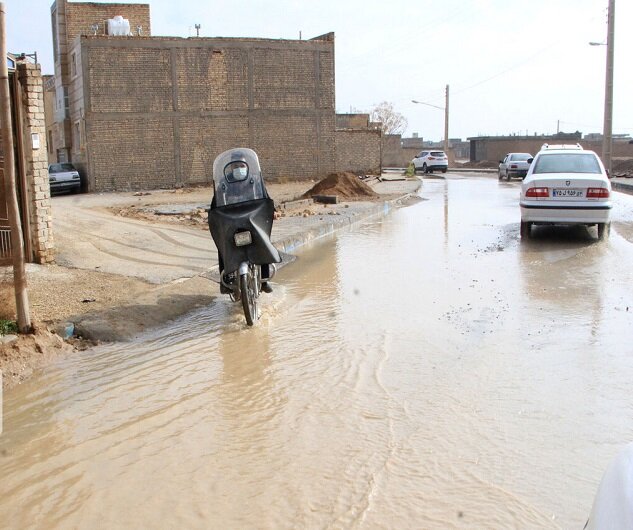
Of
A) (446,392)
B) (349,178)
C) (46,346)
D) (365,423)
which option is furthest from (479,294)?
(349,178)

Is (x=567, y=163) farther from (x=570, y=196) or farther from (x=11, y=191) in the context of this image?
(x=11, y=191)

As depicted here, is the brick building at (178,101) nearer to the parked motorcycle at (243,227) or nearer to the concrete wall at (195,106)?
the concrete wall at (195,106)

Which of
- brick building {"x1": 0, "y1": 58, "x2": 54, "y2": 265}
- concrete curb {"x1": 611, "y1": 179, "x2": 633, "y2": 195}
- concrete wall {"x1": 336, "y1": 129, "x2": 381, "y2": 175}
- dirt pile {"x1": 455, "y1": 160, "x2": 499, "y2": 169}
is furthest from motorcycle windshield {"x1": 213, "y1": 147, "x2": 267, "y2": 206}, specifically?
dirt pile {"x1": 455, "y1": 160, "x2": 499, "y2": 169}

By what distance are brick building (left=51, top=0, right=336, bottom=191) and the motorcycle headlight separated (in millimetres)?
27248

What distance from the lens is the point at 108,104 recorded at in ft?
107

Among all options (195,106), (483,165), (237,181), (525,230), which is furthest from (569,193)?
(483,165)

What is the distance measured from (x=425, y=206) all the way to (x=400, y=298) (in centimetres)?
1405

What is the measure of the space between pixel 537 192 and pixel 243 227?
23.0 ft

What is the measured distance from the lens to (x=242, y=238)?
6.96 m

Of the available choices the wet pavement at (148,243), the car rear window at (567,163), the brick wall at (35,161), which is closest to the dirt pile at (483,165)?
the wet pavement at (148,243)

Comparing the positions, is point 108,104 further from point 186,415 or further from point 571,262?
point 186,415

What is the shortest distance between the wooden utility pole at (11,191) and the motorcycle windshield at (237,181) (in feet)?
6.51

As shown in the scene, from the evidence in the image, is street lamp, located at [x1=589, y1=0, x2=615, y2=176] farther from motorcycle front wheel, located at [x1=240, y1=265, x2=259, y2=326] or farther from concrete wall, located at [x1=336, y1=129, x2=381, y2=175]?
motorcycle front wheel, located at [x1=240, y1=265, x2=259, y2=326]

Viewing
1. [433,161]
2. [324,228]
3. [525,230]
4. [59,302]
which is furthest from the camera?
[433,161]
